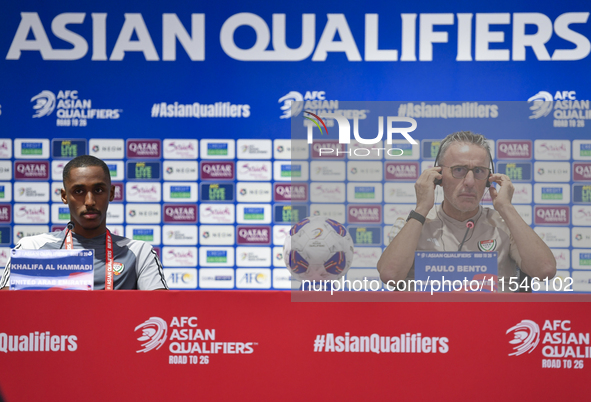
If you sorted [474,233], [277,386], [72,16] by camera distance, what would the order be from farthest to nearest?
[72,16]
[474,233]
[277,386]

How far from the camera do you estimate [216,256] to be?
343 centimetres

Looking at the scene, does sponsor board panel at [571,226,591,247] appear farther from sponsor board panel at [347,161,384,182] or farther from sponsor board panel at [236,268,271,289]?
sponsor board panel at [236,268,271,289]

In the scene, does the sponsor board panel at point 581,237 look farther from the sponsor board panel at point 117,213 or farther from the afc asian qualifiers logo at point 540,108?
the sponsor board panel at point 117,213

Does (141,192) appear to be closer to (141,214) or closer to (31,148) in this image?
(141,214)

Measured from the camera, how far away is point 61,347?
1.32 m

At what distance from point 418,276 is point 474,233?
220mm

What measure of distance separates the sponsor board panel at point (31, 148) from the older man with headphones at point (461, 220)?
9.72 feet

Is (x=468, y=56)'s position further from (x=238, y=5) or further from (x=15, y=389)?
(x=15, y=389)

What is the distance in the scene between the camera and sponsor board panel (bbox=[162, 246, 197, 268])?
3430mm

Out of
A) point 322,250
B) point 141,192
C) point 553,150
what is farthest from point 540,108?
point 141,192

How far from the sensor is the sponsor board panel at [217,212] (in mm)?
3416

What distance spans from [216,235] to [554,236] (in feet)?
8.01

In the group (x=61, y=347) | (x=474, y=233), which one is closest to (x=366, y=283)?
(x=474, y=233)

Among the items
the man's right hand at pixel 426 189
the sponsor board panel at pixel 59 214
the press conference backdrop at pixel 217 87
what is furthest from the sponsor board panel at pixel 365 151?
the sponsor board panel at pixel 59 214
